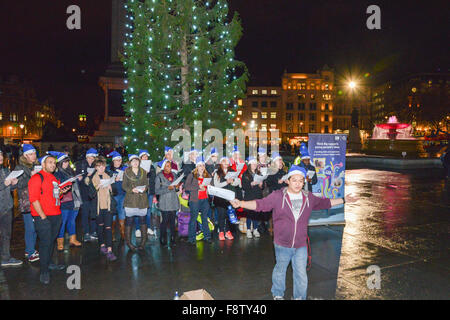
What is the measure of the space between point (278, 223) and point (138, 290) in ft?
8.18

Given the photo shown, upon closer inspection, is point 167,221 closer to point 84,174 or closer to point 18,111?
point 84,174

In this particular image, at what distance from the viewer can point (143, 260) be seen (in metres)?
6.40

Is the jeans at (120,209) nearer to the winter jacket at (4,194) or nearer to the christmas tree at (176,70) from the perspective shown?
the winter jacket at (4,194)

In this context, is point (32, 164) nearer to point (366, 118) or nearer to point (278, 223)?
point (278, 223)

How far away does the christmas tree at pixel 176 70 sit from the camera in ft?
39.9

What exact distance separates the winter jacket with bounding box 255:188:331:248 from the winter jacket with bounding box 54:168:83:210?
4.53 metres

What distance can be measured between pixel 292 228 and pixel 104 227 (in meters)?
4.35

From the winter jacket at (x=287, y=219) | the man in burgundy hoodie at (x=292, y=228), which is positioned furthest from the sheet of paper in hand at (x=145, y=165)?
the winter jacket at (x=287, y=219)

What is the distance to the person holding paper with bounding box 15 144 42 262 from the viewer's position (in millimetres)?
6131

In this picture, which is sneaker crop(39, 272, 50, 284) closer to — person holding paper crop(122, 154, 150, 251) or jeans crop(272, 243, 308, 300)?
person holding paper crop(122, 154, 150, 251)

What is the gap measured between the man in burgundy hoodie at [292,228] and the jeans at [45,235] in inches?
132

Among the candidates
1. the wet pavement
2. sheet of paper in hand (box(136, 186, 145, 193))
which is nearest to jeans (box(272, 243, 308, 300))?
the wet pavement

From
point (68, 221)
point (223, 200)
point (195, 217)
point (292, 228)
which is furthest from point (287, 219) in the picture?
point (68, 221)
